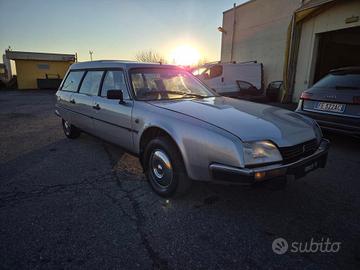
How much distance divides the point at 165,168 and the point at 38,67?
94.4 ft

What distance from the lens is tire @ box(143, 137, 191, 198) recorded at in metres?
2.46

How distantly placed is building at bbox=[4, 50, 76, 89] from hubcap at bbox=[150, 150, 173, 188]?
2592 centimetres

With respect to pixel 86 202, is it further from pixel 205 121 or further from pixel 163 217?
pixel 205 121

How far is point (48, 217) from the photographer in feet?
7.69

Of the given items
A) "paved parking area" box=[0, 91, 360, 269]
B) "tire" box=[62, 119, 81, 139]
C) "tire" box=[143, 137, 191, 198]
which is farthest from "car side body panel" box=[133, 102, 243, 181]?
"tire" box=[62, 119, 81, 139]

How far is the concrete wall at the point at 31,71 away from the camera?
24.5 m

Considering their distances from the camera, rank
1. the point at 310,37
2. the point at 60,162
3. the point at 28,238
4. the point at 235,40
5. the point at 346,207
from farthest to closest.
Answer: the point at 235,40 < the point at 310,37 < the point at 60,162 < the point at 346,207 < the point at 28,238

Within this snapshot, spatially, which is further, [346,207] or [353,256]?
[346,207]

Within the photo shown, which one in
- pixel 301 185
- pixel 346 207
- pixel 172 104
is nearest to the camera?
pixel 346 207

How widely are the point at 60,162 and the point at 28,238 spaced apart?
198cm

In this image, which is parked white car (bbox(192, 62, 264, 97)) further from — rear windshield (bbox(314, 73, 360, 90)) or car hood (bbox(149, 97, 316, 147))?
car hood (bbox(149, 97, 316, 147))

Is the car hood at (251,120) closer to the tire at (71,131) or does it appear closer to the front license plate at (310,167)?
the front license plate at (310,167)

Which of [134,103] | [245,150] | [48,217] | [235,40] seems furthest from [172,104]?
[235,40]

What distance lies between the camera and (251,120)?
2326mm
